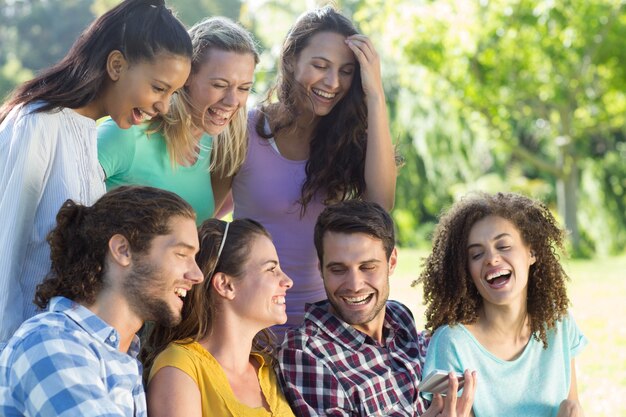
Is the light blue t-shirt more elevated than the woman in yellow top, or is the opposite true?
the woman in yellow top

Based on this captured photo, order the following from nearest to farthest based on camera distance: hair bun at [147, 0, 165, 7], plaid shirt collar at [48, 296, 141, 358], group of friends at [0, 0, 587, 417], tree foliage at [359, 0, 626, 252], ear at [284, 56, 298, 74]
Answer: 1. plaid shirt collar at [48, 296, 141, 358]
2. group of friends at [0, 0, 587, 417]
3. hair bun at [147, 0, 165, 7]
4. ear at [284, 56, 298, 74]
5. tree foliage at [359, 0, 626, 252]

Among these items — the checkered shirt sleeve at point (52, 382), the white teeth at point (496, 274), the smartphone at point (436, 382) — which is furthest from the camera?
the white teeth at point (496, 274)

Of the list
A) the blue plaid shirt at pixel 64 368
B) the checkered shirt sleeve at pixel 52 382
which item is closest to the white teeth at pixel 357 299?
the blue plaid shirt at pixel 64 368

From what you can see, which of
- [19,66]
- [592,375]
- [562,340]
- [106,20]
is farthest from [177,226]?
[19,66]

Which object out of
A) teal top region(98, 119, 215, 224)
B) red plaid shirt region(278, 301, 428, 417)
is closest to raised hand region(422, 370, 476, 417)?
red plaid shirt region(278, 301, 428, 417)

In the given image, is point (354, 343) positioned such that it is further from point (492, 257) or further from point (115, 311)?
point (115, 311)

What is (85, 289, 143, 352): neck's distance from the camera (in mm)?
2684

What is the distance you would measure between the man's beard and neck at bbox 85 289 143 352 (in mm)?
20

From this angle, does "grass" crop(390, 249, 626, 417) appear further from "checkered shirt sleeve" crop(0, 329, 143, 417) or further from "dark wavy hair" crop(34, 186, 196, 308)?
"checkered shirt sleeve" crop(0, 329, 143, 417)

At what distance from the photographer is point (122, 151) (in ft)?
11.2

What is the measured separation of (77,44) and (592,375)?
5.60m

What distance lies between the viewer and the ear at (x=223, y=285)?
10.3 ft

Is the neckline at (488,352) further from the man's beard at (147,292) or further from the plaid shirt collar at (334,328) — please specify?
the man's beard at (147,292)

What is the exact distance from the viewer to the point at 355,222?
341 cm
